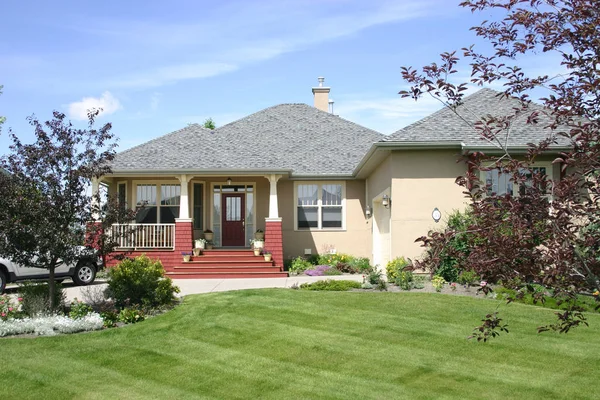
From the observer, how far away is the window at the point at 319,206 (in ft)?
72.2

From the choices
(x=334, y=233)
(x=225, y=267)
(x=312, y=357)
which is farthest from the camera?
(x=334, y=233)

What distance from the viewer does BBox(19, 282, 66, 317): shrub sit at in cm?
1099

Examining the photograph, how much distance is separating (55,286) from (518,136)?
11599 mm

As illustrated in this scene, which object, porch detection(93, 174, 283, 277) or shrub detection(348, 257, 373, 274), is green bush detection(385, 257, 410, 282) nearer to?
shrub detection(348, 257, 373, 274)

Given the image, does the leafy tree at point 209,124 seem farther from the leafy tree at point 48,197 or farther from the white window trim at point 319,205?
the leafy tree at point 48,197

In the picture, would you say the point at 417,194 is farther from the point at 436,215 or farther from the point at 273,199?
the point at 273,199

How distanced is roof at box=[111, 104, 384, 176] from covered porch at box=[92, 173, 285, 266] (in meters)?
0.60

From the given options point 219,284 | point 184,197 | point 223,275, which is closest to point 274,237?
point 223,275

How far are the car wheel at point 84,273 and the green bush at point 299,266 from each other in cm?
620

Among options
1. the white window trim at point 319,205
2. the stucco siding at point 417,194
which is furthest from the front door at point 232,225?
the stucco siding at point 417,194

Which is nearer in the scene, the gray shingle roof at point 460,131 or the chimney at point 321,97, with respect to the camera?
the gray shingle roof at point 460,131

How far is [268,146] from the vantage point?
23.5 m

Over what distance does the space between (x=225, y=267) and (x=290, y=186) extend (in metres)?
4.59

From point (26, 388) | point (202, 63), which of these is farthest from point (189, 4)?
point (26, 388)
